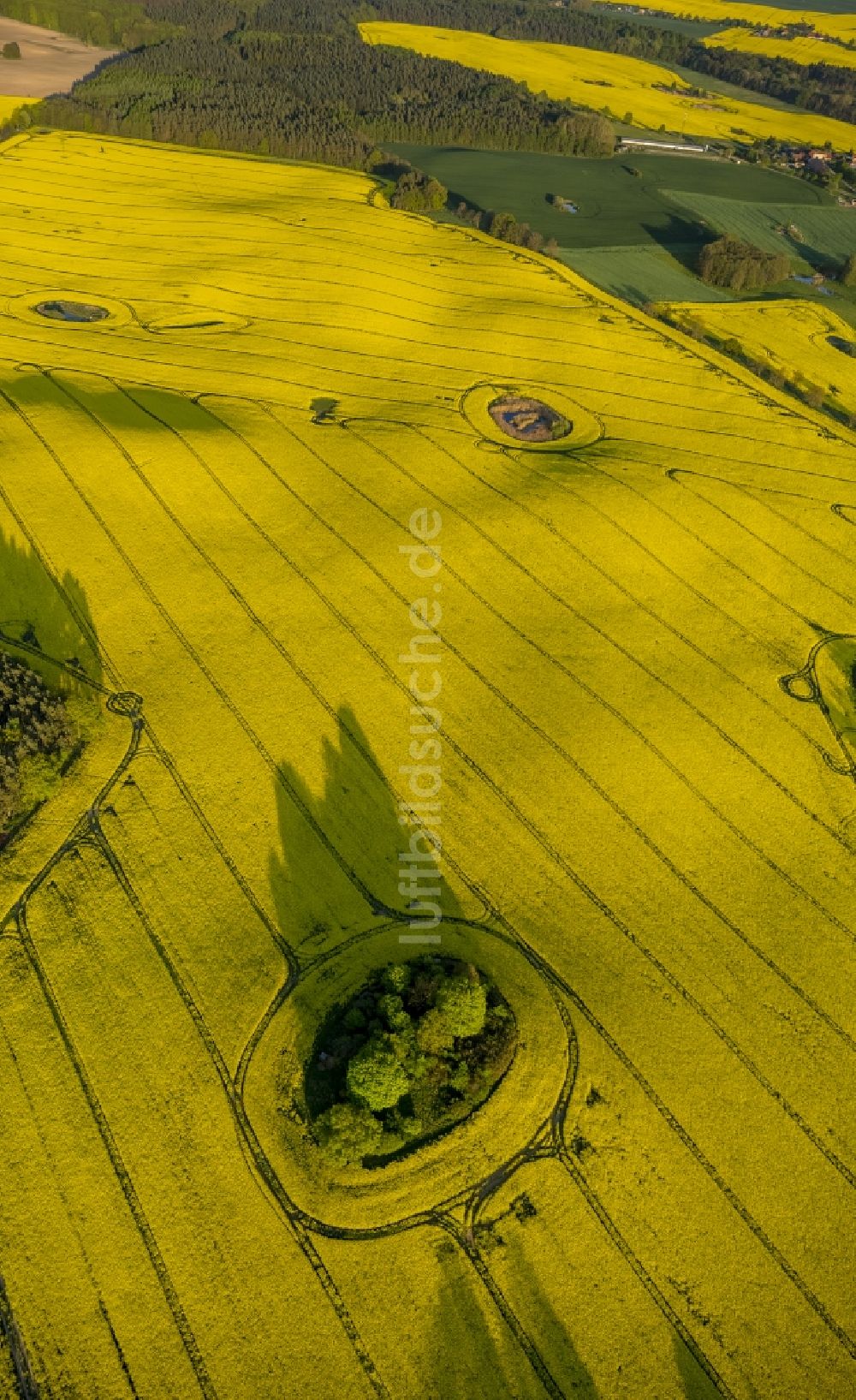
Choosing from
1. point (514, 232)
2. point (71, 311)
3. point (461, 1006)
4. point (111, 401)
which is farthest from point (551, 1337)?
point (514, 232)

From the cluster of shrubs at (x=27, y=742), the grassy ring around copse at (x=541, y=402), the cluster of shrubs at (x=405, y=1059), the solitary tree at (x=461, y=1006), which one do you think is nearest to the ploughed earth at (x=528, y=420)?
the grassy ring around copse at (x=541, y=402)

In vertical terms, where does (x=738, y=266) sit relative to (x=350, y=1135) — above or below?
above

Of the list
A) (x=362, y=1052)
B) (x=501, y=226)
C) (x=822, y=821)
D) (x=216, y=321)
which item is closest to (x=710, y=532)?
(x=822, y=821)

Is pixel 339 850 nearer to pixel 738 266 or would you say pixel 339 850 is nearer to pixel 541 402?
pixel 541 402

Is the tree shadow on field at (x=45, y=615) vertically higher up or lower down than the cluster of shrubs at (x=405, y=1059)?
higher up

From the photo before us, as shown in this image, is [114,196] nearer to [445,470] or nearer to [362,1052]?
[445,470]

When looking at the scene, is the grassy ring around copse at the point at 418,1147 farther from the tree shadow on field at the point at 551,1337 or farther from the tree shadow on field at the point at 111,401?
the tree shadow on field at the point at 111,401
